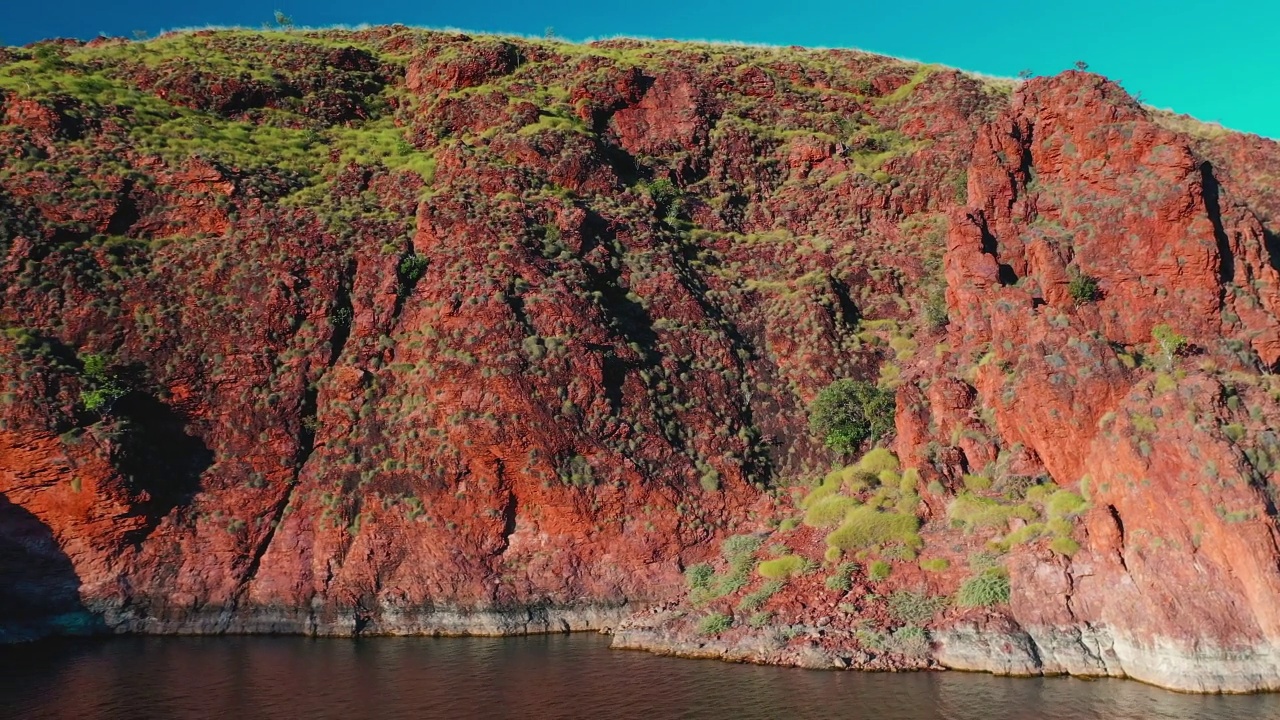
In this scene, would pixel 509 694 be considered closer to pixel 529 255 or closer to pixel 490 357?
pixel 490 357

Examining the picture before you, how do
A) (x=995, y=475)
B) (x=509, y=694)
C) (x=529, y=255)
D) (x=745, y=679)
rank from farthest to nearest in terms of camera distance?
(x=529, y=255)
(x=995, y=475)
(x=745, y=679)
(x=509, y=694)

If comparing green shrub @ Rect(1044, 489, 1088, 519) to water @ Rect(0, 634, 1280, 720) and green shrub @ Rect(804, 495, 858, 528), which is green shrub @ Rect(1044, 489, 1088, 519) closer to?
water @ Rect(0, 634, 1280, 720)

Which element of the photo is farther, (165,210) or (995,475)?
(165,210)

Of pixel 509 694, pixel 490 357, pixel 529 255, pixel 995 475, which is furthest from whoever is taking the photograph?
pixel 529 255

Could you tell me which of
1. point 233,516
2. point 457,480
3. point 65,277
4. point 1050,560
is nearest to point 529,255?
point 457,480

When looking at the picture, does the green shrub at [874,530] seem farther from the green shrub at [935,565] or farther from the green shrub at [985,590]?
the green shrub at [985,590]

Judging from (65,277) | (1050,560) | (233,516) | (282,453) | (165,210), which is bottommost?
(1050,560)

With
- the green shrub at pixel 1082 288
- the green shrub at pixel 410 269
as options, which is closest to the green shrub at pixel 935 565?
the green shrub at pixel 1082 288
